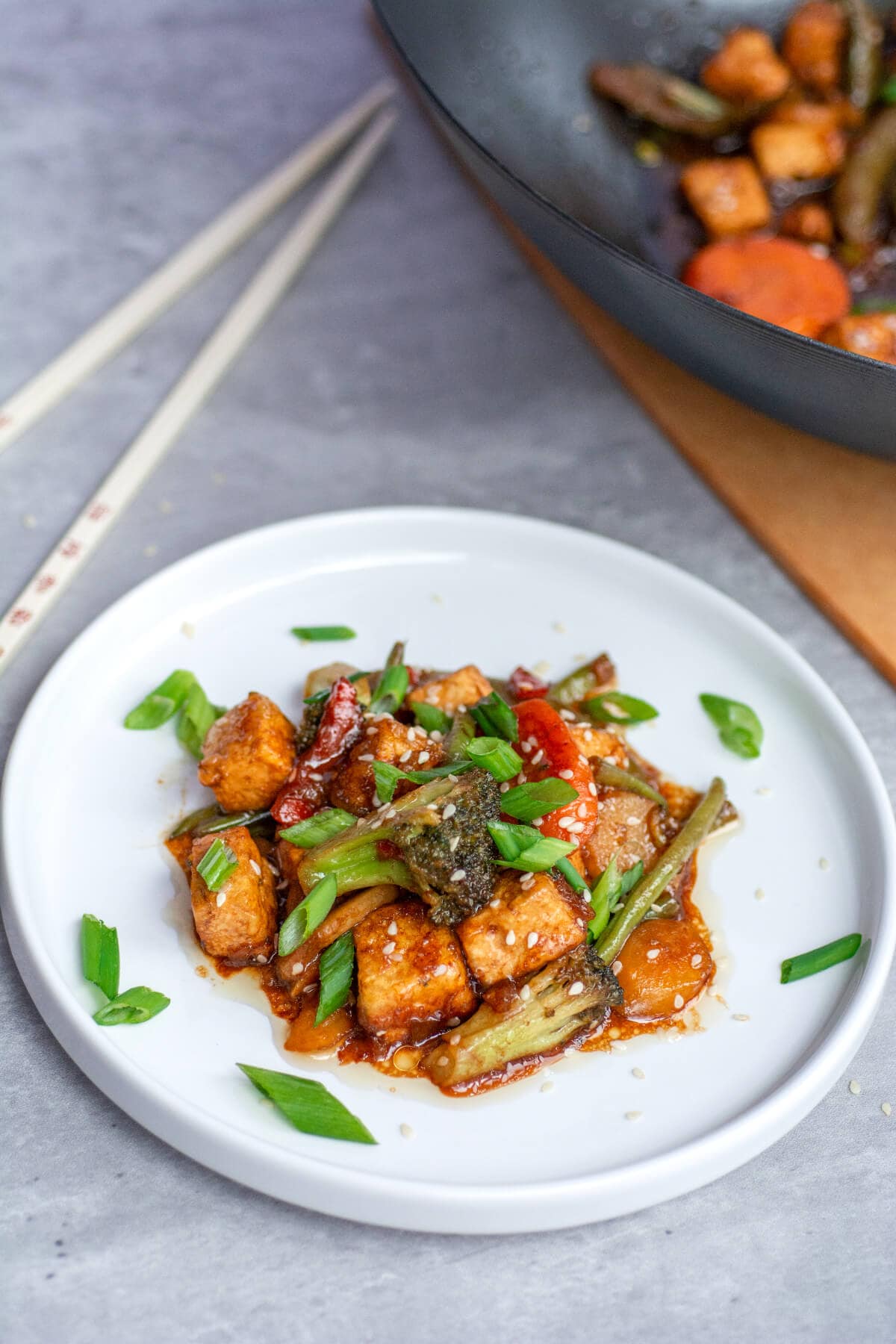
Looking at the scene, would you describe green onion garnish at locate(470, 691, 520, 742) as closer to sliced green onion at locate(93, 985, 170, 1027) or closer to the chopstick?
sliced green onion at locate(93, 985, 170, 1027)

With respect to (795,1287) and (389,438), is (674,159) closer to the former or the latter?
(389,438)

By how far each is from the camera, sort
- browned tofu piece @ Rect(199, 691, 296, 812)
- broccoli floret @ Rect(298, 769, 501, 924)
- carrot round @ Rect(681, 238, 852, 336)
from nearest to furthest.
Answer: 1. broccoli floret @ Rect(298, 769, 501, 924)
2. browned tofu piece @ Rect(199, 691, 296, 812)
3. carrot round @ Rect(681, 238, 852, 336)

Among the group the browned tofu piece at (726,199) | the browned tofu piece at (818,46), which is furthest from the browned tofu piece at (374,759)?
the browned tofu piece at (818,46)

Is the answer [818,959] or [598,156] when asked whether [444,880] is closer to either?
[818,959]

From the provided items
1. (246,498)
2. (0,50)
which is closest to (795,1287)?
(246,498)

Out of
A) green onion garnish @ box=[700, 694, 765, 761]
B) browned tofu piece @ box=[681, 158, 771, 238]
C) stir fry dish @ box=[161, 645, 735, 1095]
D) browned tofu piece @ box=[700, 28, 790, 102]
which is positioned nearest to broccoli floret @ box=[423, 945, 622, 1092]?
stir fry dish @ box=[161, 645, 735, 1095]

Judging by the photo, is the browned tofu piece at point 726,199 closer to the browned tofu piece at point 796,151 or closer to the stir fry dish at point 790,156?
the stir fry dish at point 790,156
